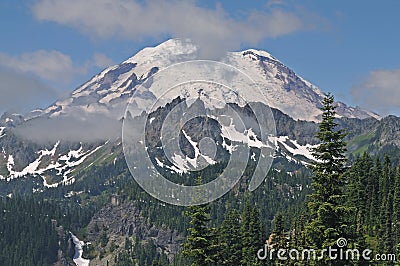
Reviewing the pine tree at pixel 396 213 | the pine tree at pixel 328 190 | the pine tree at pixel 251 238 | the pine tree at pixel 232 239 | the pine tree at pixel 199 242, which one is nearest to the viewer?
the pine tree at pixel 328 190

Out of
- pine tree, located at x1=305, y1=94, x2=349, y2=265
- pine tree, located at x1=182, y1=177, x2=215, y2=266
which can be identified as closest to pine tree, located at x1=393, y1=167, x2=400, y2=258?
pine tree, located at x1=182, y1=177, x2=215, y2=266

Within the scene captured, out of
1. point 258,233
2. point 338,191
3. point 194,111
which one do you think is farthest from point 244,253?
point 338,191

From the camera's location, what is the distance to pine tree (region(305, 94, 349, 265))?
3572 cm

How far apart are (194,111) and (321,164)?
6070 centimetres

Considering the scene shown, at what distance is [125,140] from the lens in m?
58.0

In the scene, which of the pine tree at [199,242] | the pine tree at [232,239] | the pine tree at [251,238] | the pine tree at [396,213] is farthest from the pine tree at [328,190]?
the pine tree at [396,213]

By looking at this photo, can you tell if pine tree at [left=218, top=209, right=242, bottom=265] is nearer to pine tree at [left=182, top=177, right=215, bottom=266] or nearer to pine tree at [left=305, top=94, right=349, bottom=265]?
pine tree at [left=182, top=177, right=215, bottom=266]

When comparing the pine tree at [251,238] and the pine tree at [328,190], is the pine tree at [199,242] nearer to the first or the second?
the pine tree at [328,190]

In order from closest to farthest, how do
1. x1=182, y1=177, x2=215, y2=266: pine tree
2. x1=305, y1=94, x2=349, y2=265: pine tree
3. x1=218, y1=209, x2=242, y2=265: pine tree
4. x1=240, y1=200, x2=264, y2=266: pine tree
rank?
1. x1=305, y1=94, x2=349, y2=265: pine tree
2. x1=182, y1=177, x2=215, y2=266: pine tree
3. x1=240, y1=200, x2=264, y2=266: pine tree
4. x1=218, y1=209, x2=242, y2=265: pine tree

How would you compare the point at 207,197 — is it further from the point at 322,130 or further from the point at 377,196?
the point at 377,196

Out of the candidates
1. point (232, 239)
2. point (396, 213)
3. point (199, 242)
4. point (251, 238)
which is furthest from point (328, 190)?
point (396, 213)

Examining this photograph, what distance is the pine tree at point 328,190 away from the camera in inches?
1406

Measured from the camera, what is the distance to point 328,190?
119 feet

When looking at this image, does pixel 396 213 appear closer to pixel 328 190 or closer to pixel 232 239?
pixel 232 239
